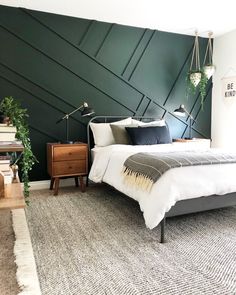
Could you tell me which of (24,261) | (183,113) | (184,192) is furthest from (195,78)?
(24,261)

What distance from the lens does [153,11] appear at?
11.4 ft

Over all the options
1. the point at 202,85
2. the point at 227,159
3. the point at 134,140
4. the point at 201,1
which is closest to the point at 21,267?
the point at 227,159

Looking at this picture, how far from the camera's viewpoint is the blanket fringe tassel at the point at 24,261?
151 cm

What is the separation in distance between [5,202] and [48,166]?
1.81 metres

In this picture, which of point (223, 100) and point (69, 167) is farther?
point (223, 100)

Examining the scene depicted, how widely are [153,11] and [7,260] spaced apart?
3354mm

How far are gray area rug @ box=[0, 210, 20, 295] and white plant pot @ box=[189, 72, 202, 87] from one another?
3.38m

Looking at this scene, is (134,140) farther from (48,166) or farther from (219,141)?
(219,141)

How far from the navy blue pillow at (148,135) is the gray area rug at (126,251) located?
942mm

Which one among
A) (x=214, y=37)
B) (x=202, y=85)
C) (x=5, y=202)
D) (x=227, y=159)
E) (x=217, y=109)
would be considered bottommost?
(x=5, y=202)

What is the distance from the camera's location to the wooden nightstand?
3.33 metres

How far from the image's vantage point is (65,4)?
3.29 m

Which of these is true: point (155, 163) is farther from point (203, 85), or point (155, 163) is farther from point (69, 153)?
point (203, 85)

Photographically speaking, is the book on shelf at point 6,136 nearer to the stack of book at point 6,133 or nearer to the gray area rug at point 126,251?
the stack of book at point 6,133
